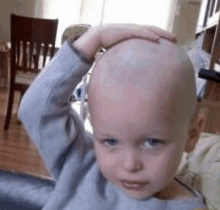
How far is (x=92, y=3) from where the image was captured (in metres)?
4.52

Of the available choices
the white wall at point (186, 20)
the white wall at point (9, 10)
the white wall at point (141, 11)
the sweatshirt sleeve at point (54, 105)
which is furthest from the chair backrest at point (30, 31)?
the white wall at point (186, 20)

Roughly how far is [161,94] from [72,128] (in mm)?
210

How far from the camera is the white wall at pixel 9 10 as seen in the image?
450 centimetres

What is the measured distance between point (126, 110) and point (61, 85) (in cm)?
13

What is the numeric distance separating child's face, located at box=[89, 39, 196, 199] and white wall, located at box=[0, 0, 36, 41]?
178 inches

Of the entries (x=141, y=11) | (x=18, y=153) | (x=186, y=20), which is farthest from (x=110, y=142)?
(x=186, y=20)

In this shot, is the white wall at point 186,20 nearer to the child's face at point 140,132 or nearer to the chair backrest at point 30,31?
the chair backrest at point 30,31

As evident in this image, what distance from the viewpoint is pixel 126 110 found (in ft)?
1.42

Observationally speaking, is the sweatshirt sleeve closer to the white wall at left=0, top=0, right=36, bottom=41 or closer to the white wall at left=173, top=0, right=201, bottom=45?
the white wall at left=173, top=0, right=201, bottom=45

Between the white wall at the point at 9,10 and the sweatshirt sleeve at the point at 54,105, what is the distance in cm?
443

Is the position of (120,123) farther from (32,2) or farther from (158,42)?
(32,2)

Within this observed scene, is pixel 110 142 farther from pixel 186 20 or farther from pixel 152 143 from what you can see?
pixel 186 20

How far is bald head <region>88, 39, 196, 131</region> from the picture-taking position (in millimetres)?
424

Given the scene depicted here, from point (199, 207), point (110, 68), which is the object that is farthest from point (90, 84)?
point (199, 207)
